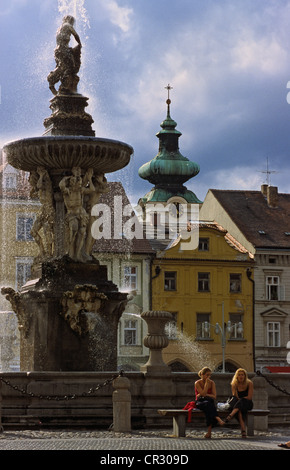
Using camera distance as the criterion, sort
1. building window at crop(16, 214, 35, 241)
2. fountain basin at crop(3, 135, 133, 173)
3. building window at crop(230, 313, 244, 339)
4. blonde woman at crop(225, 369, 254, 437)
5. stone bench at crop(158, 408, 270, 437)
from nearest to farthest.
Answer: stone bench at crop(158, 408, 270, 437)
blonde woman at crop(225, 369, 254, 437)
fountain basin at crop(3, 135, 133, 173)
building window at crop(16, 214, 35, 241)
building window at crop(230, 313, 244, 339)

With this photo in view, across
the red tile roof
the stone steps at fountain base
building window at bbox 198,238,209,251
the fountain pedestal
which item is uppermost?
the red tile roof

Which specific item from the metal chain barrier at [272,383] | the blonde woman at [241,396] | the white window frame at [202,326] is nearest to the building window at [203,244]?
the white window frame at [202,326]

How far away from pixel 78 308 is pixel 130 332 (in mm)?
34159

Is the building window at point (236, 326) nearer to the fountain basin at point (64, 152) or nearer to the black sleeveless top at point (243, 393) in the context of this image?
the fountain basin at point (64, 152)

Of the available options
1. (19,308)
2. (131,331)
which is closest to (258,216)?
(131,331)

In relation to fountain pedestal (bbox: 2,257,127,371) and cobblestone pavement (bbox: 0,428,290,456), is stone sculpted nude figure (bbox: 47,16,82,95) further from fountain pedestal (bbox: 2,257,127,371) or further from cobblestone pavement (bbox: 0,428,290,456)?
cobblestone pavement (bbox: 0,428,290,456)

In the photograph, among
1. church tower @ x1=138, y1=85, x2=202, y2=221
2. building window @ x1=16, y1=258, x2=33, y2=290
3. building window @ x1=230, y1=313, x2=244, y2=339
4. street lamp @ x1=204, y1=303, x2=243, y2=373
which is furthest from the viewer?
church tower @ x1=138, y1=85, x2=202, y2=221

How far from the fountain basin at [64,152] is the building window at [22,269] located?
95.6ft

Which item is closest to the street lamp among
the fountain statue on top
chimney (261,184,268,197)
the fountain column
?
chimney (261,184,268,197)

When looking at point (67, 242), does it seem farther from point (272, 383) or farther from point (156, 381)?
point (272, 383)

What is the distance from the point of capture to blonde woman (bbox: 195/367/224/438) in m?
18.6

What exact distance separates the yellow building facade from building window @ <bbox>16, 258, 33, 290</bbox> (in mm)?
6312

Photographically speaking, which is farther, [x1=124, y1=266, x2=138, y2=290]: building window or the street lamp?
A: [x1=124, y1=266, x2=138, y2=290]: building window
